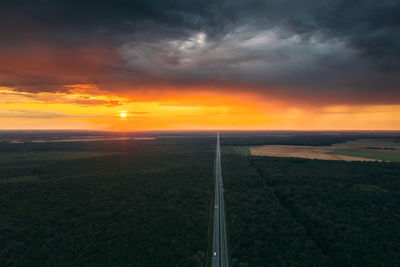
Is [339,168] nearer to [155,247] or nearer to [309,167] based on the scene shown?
[309,167]

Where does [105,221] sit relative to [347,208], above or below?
below

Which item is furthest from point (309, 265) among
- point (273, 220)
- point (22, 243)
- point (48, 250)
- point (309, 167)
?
point (309, 167)

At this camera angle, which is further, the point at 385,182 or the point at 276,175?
the point at 276,175

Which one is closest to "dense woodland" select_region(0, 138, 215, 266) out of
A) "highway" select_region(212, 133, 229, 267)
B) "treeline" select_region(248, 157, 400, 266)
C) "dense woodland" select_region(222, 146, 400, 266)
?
"highway" select_region(212, 133, 229, 267)

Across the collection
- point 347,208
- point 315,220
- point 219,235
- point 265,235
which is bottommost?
point 219,235

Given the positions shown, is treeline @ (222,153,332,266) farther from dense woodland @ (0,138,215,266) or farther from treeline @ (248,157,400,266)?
dense woodland @ (0,138,215,266)

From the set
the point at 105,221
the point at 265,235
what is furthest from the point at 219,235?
the point at 105,221

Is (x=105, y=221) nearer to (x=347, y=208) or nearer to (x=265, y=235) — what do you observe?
(x=265, y=235)

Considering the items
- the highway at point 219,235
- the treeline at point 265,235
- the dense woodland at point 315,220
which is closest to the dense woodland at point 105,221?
the highway at point 219,235
